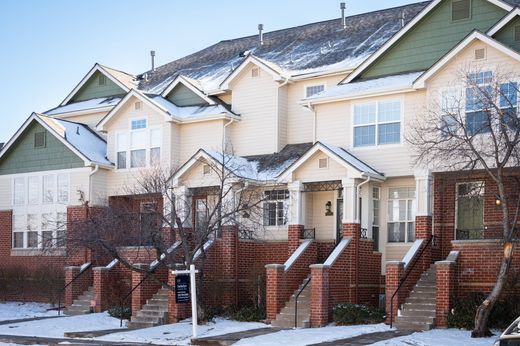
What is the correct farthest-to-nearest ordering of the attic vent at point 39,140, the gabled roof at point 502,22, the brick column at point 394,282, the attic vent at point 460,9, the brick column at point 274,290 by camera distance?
the attic vent at point 39,140 → the attic vent at point 460,9 → the gabled roof at point 502,22 → the brick column at point 274,290 → the brick column at point 394,282

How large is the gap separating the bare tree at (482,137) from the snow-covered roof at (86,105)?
15.0 metres

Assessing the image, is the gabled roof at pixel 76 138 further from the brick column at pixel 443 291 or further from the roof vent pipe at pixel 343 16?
the brick column at pixel 443 291

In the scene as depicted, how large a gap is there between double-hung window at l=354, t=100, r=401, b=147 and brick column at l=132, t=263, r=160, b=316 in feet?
27.2

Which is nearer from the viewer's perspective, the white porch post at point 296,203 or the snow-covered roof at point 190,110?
the white porch post at point 296,203

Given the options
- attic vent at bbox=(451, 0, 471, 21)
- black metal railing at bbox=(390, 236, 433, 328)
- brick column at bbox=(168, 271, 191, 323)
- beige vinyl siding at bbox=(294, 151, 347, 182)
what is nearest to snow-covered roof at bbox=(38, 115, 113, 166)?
brick column at bbox=(168, 271, 191, 323)

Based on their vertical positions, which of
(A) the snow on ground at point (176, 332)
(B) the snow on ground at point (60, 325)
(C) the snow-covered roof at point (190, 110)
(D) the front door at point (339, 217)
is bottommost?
(B) the snow on ground at point (60, 325)

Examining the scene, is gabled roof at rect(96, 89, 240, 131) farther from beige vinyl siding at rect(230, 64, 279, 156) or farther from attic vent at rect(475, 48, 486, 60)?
attic vent at rect(475, 48, 486, 60)

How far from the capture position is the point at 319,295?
23969 mm

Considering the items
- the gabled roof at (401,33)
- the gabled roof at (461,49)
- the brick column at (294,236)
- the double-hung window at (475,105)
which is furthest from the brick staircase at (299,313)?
the gabled roof at (401,33)

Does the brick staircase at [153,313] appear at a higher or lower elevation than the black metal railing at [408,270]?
lower

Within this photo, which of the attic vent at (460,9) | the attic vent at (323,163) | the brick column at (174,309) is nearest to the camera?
the brick column at (174,309)

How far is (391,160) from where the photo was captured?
87.8 feet

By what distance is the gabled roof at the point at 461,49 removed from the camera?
79.9ft

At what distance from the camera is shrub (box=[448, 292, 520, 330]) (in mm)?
21172
